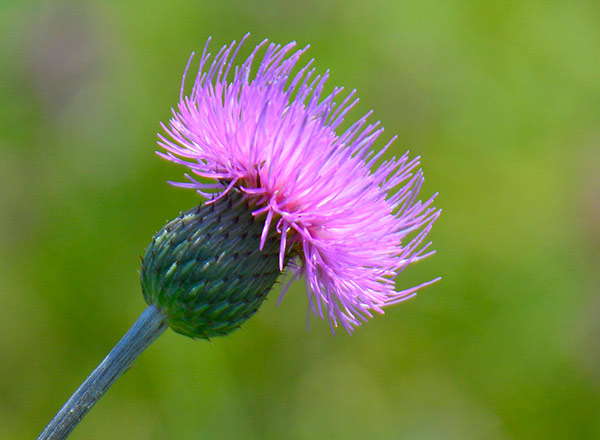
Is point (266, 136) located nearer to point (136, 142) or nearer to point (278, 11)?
point (136, 142)

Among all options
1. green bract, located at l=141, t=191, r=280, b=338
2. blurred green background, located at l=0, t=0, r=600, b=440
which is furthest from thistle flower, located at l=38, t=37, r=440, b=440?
blurred green background, located at l=0, t=0, r=600, b=440

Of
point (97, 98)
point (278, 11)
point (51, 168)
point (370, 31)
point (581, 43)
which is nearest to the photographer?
point (51, 168)

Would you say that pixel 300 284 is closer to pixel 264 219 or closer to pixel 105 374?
pixel 264 219

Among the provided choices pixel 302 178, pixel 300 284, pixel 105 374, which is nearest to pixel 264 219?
pixel 302 178

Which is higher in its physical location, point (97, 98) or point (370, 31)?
point (370, 31)

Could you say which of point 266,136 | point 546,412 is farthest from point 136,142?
point 546,412

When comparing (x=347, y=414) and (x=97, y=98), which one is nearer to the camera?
(x=347, y=414)

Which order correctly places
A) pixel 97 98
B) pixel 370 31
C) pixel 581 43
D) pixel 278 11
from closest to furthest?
pixel 97 98 < pixel 278 11 < pixel 370 31 < pixel 581 43

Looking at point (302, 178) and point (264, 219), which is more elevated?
point (302, 178)
